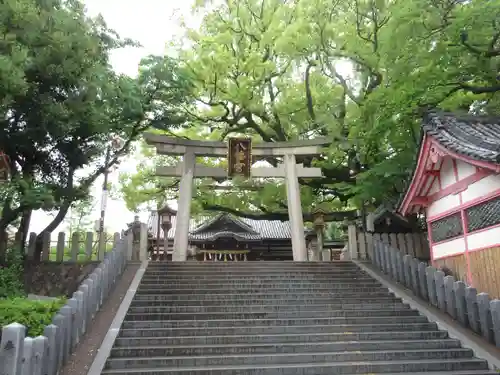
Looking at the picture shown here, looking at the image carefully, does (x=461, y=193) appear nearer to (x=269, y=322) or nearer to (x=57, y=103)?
(x=269, y=322)

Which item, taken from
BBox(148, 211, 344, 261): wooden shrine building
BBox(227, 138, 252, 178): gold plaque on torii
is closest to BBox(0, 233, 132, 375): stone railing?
BBox(227, 138, 252, 178): gold plaque on torii

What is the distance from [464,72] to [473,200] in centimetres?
345

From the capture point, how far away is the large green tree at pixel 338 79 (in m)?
10.3

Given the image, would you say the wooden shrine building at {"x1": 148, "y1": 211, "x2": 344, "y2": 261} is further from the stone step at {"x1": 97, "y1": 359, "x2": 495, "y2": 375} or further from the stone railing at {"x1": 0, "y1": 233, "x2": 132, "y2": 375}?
the stone step at {"x1": 97, "y1": 359, "x2": 495, "y2": 375}

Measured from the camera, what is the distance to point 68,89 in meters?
12.6

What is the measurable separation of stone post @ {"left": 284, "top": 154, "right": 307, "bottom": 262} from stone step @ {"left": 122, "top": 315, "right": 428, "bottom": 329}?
655cm

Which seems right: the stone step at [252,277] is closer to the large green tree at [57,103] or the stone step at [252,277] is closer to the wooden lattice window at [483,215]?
the wooden lattice window at [483,215]

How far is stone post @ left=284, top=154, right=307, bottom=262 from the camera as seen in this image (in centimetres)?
1541

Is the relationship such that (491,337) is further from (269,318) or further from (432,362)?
(269,318)

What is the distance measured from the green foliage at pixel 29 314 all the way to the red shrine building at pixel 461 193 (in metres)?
8.99

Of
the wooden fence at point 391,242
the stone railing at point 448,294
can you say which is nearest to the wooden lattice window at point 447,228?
the stone railing at point 448,294

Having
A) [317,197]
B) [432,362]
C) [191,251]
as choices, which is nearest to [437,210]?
[432,362]

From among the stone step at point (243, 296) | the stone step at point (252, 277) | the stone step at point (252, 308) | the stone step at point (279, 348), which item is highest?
the stone step at point (252, 277)

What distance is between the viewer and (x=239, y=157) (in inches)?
634
